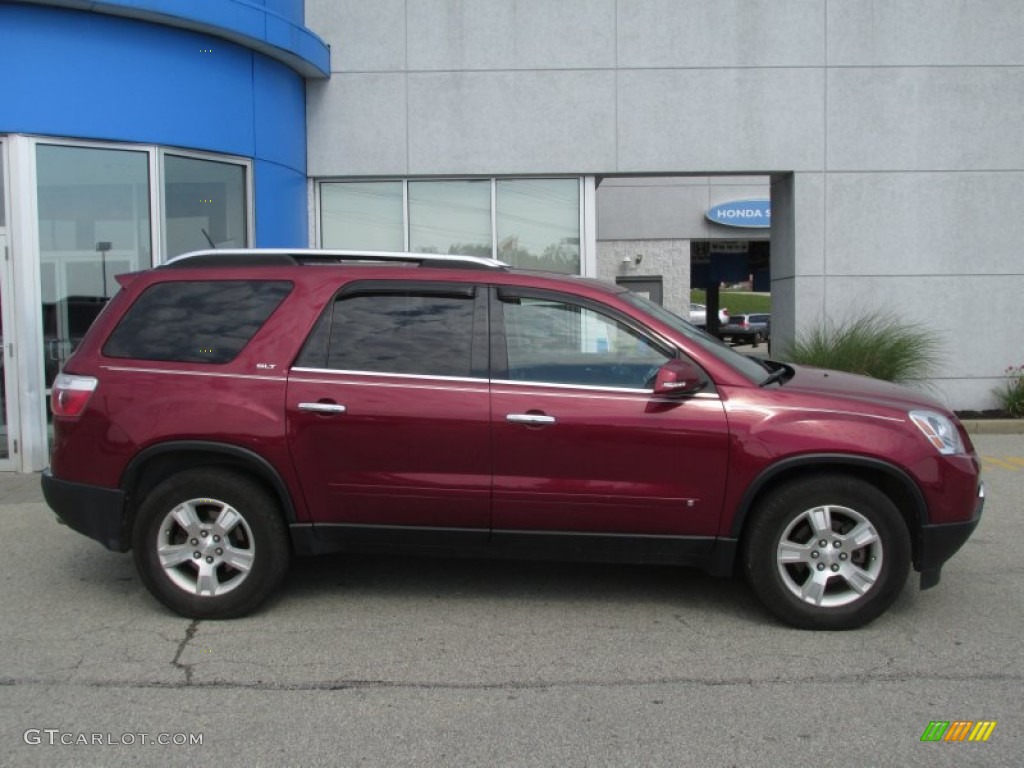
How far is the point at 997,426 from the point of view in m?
10.8

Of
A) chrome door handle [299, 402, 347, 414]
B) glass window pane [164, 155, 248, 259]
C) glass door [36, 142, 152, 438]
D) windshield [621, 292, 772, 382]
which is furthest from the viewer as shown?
glass window pane [164, 155, 248, 259]

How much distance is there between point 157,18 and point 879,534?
7.98 metres

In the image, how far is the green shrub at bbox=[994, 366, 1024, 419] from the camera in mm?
11039

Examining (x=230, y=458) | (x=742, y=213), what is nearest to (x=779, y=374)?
(x=230, y=458)

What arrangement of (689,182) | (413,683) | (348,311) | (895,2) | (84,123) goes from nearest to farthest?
(413,683), (348,311), (84,123), (895,2), (689,182)

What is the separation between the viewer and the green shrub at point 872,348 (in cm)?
1062

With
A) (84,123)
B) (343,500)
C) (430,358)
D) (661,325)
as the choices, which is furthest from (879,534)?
(84,123)

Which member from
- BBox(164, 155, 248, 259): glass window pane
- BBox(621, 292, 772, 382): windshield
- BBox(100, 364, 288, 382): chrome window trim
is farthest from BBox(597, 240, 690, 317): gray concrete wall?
BBox(100, 364, 288, 382): chrome window trim

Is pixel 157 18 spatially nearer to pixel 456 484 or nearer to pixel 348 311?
pixel 348 311

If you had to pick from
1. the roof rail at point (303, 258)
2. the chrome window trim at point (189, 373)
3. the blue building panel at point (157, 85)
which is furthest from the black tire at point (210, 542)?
the blue building panel at point (157, 85)

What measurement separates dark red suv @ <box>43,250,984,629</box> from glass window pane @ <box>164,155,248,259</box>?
4677 mm

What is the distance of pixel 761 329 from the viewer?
3516cm

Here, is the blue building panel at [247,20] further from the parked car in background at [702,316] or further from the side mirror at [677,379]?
the parked car in background at [702,316]

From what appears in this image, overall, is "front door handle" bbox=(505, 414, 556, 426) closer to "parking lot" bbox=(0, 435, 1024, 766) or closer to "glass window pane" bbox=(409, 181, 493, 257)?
"parking lot" bbox=(0, 435, 1024, 766)
